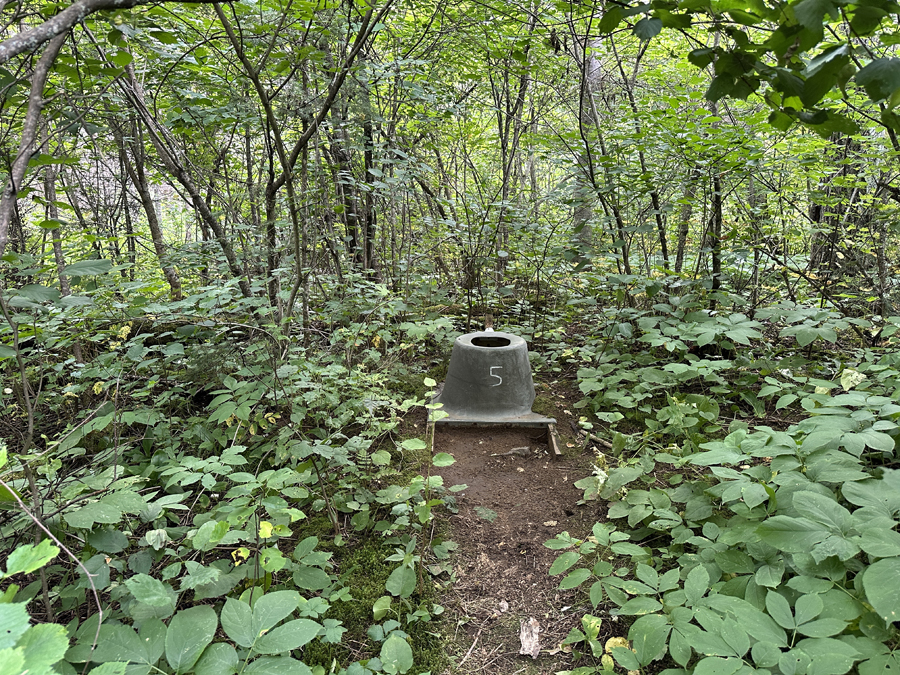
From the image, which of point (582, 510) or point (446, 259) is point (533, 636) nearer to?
point (582, 510)

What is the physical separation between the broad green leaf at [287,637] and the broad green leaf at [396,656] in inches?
13.4

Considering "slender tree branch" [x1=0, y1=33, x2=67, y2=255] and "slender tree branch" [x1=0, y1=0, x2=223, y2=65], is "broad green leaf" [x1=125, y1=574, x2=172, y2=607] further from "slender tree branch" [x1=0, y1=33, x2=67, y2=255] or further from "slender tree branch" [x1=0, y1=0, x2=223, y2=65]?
"slender tree branch" [x1=0, y1=0, x2=223, y2=65]

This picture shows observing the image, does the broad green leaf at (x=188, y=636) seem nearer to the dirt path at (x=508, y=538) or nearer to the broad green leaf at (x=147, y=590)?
the broad green leaf at (x=147, y=590)

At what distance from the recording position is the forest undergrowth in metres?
1.19

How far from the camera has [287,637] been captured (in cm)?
119

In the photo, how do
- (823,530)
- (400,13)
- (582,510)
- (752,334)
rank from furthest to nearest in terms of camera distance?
1. (400,13)
2. (752,334)
3. (582,510)
4. (823,530)

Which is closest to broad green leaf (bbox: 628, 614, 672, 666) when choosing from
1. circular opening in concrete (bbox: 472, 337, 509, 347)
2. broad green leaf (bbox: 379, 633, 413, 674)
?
broad green leaf (bbox: 379, 633, 413, 674)

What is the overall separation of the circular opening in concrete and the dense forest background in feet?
1.91

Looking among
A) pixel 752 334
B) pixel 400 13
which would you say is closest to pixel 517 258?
pixel 400 13

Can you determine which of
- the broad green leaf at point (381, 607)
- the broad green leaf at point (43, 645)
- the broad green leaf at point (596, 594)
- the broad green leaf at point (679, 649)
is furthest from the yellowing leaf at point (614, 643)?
the broad green leaf at point (43, 645)

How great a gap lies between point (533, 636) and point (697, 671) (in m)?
0.76

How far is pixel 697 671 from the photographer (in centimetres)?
116

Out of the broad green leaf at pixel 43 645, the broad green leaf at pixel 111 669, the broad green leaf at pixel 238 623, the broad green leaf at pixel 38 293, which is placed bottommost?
the broad green leaf at pixel 238 623

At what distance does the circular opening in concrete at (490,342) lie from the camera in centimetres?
369
